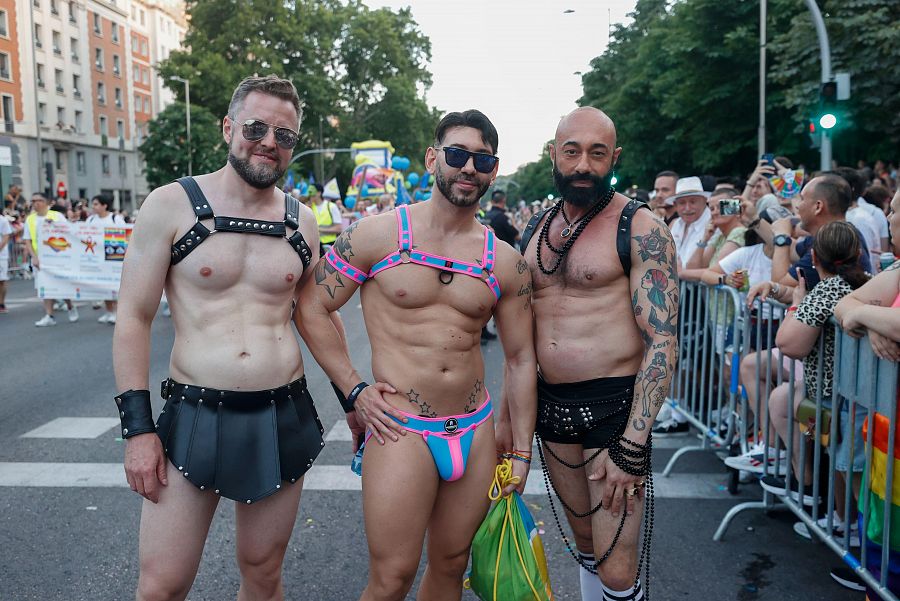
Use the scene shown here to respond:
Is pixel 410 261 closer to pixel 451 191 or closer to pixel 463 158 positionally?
pixel 451 191

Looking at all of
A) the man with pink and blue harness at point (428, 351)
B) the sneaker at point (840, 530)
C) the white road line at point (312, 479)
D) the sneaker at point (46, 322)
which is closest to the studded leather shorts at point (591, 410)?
the man with pink and blue harness at point (428, 351)

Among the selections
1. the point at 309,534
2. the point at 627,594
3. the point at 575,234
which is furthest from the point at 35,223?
the point at 627,594

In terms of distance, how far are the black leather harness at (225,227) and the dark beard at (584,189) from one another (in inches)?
40.5

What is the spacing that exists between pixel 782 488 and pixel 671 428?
2.29 meters

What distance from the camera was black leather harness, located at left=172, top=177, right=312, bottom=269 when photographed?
2748 mm

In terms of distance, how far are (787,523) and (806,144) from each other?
2275 cm

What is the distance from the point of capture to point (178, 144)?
43.4 metres

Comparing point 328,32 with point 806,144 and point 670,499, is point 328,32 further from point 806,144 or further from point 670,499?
point 670,499

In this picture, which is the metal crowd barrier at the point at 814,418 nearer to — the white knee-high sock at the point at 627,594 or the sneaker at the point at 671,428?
the sneaker at the point at 671,428

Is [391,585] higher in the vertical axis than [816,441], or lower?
lower

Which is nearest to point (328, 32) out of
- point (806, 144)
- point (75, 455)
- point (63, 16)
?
point (63, 16)

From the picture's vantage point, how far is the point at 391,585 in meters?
2.85

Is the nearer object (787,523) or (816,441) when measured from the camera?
(816,441)

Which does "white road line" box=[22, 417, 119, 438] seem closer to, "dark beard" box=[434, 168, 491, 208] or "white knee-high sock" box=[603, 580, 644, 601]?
"dark beard" box=[434, 168, 491, 208]
